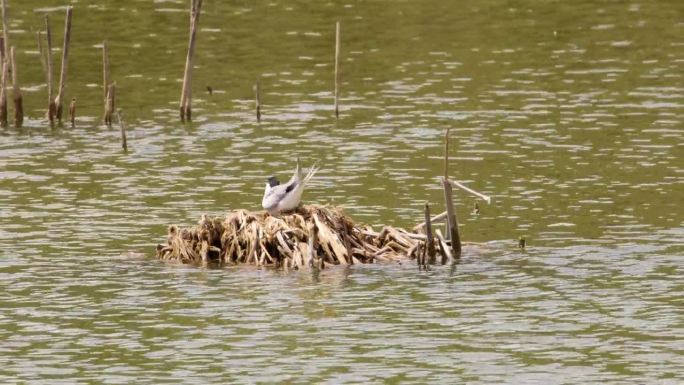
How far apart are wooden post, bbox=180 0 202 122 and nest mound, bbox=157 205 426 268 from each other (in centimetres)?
1764

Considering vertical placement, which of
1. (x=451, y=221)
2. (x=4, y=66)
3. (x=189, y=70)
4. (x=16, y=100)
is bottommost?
(x=451, y=221)

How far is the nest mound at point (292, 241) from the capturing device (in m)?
39.4

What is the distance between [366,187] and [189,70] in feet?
34.7

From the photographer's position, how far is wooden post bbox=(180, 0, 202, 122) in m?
58.1

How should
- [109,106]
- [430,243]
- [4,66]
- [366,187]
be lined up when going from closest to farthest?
[430,243] < [366,187] < [4,66] < [109,106]

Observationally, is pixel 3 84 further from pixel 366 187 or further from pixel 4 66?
pixel 366 187

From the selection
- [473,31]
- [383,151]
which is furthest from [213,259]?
[473,31]

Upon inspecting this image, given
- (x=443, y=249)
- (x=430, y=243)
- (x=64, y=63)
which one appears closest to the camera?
(x=430, y=243)

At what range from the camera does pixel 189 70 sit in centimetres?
5828

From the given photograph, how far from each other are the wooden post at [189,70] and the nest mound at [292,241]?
17.6 metres

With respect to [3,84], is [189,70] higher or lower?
higher

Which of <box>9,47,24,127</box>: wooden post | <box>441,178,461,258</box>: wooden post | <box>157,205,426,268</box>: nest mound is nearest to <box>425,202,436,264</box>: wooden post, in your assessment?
<box>157,205,426,268</box>: nest mound

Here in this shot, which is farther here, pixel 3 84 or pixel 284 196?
pixel 3 84

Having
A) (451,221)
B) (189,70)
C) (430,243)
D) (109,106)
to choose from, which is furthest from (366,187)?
(109,106)
